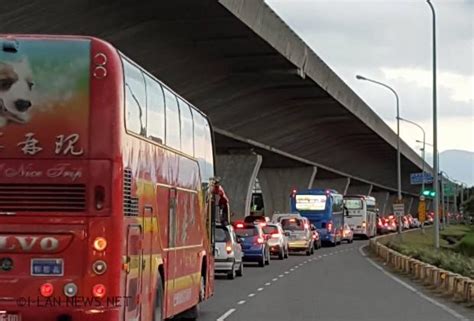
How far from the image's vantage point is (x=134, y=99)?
12.0 metres

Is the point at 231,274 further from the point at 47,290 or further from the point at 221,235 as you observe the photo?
the point at 47,290

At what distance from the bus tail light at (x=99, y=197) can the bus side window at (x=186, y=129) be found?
5134 millimetres

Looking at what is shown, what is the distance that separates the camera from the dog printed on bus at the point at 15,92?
35.9 feet

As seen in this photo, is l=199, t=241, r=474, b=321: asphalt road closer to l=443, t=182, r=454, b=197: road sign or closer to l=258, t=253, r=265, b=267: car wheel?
l=258, t=253, r=265, b=267: car wheel

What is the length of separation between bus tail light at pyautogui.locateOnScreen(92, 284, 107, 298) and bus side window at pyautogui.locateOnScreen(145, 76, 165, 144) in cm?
271

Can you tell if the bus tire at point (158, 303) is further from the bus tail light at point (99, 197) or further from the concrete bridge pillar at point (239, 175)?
the concrete bridge pillar at point (239, 175)

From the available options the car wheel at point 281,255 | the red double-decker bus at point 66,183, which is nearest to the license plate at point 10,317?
the red double-decker bus at point 66,183

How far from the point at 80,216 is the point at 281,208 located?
75.9m

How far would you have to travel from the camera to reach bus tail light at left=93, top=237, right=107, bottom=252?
35.1ft

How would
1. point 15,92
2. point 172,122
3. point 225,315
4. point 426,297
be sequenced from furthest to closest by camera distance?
point 426,297, point 225,315, point 172,122, point 15,92

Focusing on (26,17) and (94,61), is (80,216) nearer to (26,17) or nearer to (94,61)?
(94,61)

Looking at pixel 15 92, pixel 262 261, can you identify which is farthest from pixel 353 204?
pixel 15 92

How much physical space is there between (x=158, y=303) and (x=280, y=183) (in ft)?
243

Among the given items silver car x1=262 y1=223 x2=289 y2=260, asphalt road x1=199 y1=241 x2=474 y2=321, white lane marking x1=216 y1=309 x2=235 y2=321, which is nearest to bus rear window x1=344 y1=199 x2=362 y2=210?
silver car x1=262 y1=223 x2=289 y2=260
